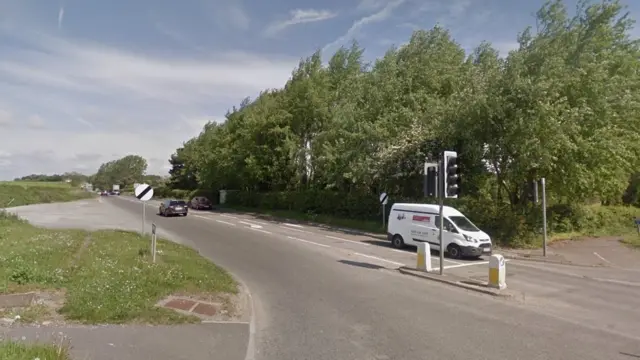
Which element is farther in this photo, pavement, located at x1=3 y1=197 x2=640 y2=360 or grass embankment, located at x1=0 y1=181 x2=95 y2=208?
grass embankment, located at x1=0 y1=181 x2=95 y2=208

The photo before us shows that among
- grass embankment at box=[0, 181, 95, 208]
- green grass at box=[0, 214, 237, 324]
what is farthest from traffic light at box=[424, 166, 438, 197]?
grass embankment at box=[0, 181, 95, 208]

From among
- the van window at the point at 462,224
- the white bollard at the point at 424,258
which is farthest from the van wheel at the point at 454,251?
the white bollard at the point at 424,258

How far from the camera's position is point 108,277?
9500mm

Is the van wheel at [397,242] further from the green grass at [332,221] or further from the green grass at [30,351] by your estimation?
the green grass at [30,351]

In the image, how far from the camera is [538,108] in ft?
67.3

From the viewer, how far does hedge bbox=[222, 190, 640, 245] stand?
73.2 ft

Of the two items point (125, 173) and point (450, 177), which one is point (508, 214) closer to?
point (450, 177)

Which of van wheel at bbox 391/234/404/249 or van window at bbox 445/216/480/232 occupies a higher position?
van window at bbox 445/216/480/232

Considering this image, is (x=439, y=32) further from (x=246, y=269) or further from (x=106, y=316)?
(x=106, y=316)

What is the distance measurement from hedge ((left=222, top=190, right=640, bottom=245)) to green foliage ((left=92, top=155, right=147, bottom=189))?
133 m

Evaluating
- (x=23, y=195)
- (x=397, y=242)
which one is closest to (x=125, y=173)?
(x=23, y=195)

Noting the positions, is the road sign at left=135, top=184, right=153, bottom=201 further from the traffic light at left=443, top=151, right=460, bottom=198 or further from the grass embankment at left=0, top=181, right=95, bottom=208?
the grass embankment at left=0, top=181, right=95, bottom=208

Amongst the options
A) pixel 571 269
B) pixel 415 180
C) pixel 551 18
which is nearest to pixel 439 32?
pixel 551 18

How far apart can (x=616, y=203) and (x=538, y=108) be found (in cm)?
1963
